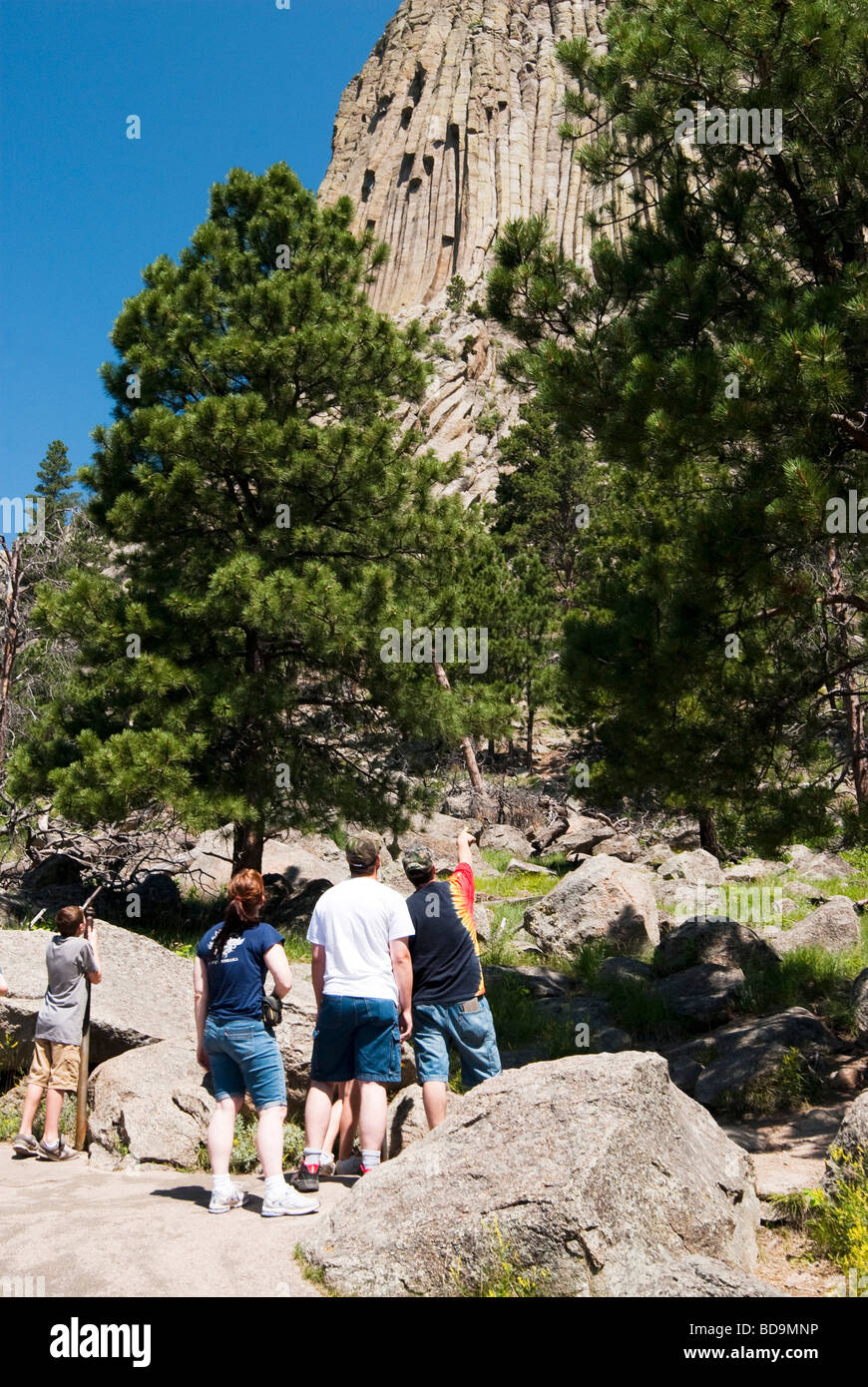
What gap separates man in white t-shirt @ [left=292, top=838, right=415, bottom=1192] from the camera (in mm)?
5105

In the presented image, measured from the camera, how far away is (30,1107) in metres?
6.32

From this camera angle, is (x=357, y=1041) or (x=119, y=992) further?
(x=119, y=992)

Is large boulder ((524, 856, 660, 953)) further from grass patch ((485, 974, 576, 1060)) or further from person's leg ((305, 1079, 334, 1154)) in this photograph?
person's leg ((305, 1079, 334, 1154))

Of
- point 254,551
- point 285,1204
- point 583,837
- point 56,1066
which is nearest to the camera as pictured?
point 285,1204

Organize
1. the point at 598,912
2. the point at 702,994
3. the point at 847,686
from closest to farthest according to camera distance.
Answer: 1. the point at 847,686
2. the point at 702,994
3. the point at 598,912

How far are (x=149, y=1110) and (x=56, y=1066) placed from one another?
75 cm

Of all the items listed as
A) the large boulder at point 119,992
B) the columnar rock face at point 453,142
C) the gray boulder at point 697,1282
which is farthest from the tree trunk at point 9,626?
the columnar rock face at point 453,142

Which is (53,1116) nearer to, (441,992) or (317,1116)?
(317,1116)

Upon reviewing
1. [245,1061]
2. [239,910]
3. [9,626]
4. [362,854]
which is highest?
[9,626]

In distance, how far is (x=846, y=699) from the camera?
854 centimetres

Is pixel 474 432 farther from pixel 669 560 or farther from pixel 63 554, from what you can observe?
pixel 669 560

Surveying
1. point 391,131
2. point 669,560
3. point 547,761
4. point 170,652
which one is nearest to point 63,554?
point 170,652

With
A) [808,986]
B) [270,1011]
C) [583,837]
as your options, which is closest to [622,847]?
[583,837]

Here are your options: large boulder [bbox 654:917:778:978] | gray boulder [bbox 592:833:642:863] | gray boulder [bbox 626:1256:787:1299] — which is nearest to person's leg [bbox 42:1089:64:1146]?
gray boulder [bbox 626:1256:787:1299]
